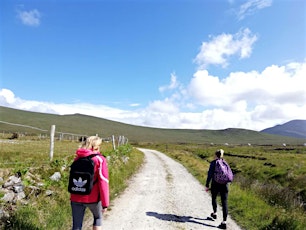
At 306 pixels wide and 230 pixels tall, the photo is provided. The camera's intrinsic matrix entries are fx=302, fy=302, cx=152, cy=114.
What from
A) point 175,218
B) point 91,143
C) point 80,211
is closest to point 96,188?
point 80,211

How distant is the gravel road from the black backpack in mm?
3433

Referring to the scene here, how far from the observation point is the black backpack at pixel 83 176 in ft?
18.5

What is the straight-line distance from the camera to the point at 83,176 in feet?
18.5

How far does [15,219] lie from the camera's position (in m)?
7.35

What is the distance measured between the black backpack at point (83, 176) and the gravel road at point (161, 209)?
3.43 meters

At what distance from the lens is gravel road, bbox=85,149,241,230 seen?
9227mm

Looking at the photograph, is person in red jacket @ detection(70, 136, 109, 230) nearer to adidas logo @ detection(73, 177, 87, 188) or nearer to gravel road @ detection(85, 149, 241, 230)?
adidas logo @ detection(73, 177, 87, 188)

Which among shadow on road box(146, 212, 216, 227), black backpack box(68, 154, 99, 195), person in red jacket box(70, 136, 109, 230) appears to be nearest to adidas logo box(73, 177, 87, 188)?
black backpack box(68, 154, 99, 195)

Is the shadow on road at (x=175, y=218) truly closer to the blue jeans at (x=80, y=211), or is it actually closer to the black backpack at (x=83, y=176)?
the blue jeans at (x=80, y=211)

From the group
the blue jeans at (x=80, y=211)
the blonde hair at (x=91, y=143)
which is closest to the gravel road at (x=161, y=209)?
the blue jeans at (x=80, y=211)

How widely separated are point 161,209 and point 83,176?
20.4 ft

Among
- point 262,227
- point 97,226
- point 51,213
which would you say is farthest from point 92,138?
point 262,227

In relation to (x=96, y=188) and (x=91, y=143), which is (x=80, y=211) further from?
(x=91, y=143)

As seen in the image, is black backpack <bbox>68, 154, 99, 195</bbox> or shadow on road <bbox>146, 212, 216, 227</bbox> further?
shadow on road <bbox>146, 212, 216, 227</bbox>
